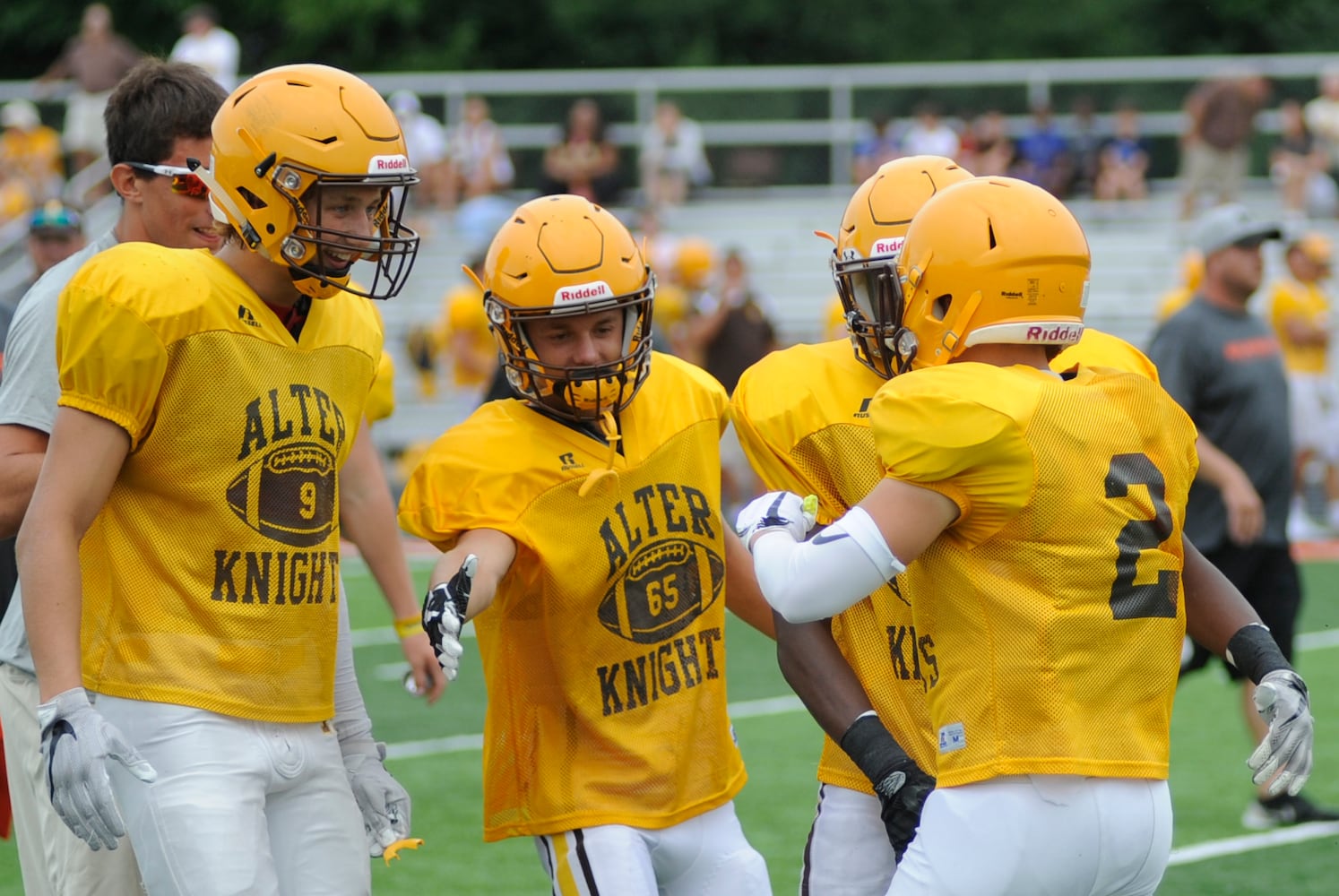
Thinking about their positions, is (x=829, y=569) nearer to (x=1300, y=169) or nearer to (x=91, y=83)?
(x=1300, y=169)

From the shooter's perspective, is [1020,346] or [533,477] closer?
[1020,346]

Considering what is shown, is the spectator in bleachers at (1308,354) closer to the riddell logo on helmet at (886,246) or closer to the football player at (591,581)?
the riddell logo on helmet at (886,246)

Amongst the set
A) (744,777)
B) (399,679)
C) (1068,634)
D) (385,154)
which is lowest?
(399,679)

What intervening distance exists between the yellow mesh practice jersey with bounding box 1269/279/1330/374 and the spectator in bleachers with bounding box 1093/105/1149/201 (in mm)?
3839

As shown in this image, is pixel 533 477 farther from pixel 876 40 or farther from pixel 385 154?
pixel 876 40

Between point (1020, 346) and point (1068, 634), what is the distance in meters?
0.51

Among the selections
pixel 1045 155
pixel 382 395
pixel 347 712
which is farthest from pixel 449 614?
pixel 1045 155

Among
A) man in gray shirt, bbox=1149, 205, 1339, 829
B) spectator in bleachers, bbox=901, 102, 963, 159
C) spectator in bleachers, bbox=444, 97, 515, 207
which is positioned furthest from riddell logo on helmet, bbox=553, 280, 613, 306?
spectator in bleachers, bbox=444, 97, 515, 207

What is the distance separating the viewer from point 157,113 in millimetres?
3895

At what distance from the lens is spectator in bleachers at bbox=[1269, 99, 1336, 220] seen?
1670 centimetres

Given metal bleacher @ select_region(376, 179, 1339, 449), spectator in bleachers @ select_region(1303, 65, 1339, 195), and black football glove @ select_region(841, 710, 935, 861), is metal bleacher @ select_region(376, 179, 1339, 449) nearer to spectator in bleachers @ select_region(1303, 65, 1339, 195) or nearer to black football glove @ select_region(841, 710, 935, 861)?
spectator in bleachers @ select_region(1303, 65, 1339, 195)

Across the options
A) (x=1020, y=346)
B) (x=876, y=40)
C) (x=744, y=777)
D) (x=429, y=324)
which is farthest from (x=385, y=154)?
(x=876, y=40)

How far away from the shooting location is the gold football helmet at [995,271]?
10.2ft

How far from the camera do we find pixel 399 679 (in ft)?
30.3
